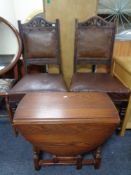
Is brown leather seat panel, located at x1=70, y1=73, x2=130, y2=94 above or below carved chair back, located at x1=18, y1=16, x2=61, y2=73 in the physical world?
below

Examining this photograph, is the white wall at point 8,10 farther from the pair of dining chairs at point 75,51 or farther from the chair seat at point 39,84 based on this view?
the chair seat at point 39,84

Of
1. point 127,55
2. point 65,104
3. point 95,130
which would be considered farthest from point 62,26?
point 95,130

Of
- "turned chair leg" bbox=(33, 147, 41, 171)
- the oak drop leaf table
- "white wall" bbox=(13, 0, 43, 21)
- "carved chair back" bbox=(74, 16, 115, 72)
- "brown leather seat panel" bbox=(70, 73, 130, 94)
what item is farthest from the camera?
"white wall" bbox=(13, 0, 43, 21)

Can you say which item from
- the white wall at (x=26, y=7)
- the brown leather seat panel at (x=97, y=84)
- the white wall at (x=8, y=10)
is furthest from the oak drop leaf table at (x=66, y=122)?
the white wall at (x=26, y=7)

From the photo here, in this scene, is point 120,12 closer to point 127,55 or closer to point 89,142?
point 127,55

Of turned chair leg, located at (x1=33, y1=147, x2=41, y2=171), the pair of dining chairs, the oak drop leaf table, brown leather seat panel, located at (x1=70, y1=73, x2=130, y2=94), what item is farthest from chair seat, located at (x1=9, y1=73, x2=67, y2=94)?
turned chair leg, located at (x1=33, y1=147, x2=41, y2=171)

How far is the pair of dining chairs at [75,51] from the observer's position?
160 cm

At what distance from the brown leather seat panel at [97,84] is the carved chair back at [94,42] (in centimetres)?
20

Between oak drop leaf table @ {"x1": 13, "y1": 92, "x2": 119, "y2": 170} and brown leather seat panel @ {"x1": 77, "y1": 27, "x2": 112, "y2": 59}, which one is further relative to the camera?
brown leather seat panel @ {"x1": 77, "y1": 27, "x2": 112, "y2": 59}

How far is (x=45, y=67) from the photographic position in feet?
6.59

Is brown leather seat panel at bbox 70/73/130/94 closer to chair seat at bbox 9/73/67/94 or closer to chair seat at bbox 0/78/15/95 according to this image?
chair seat at bbox 9/73/67/94

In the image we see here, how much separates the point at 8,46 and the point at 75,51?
2.61 feet

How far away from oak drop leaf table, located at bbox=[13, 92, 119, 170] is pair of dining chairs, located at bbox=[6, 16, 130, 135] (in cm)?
34

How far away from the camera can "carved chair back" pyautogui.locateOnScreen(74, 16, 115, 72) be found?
1.74m
